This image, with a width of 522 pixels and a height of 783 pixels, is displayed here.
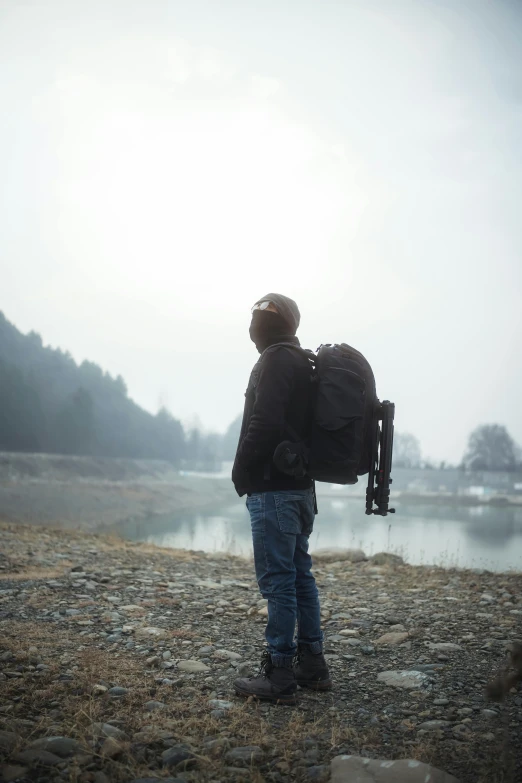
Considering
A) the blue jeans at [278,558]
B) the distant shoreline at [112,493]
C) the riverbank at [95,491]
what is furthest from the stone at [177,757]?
the riverbank at [95,491]

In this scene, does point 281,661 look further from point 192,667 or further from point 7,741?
point 7,741

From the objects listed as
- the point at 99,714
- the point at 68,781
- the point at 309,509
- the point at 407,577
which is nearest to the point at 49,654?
the point at 99,714

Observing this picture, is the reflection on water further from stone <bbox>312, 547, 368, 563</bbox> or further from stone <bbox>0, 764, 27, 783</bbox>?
stone <bbox>0, 764, 27, 783</bbox>

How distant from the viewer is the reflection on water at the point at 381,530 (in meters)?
19.8

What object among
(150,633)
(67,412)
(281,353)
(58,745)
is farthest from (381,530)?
(58,745)

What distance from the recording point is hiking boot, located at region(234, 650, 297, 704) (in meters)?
3.03

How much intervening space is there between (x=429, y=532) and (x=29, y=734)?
29.5m

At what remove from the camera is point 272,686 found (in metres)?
3.06

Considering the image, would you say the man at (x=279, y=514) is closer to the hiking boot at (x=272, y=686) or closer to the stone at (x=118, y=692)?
the hiking boot at (x=272, y=686)

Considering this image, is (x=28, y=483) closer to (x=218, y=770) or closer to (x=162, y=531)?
(x=162, y=531)

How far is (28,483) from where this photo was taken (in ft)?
99.2

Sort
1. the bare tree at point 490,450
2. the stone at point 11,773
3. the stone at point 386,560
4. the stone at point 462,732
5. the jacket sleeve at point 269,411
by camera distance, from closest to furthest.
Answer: the stone at point 11,773 < the stone at point 462,732 < the jacket sleeve at point 269,411 < the stone at point 386,560 < the bare tree at point 490,450

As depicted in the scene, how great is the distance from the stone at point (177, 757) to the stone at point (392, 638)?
2.31m

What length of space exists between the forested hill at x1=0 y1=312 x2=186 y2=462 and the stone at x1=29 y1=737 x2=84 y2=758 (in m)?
33.9
